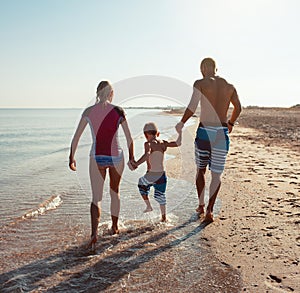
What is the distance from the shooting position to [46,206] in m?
5.95

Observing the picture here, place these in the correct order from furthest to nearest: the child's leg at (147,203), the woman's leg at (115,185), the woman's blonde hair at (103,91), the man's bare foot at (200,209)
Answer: the man's bare foot at (200,209) < the child's leg at (147,203) < the woman's leg at (115,185) < the woman's blonde hair at (103,91)

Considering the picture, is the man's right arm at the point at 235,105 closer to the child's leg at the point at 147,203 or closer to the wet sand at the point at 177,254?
the wet sand at the point at 177,254

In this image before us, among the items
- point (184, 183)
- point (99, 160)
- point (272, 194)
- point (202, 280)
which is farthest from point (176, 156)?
point (202, 280)

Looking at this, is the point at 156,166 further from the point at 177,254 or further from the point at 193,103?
the point at 177,254

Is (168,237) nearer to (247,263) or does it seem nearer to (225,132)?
(247,263)

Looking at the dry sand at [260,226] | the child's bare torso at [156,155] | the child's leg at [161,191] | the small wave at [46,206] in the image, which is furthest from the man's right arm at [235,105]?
the small wave at [46,206]

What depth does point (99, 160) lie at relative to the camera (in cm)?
413

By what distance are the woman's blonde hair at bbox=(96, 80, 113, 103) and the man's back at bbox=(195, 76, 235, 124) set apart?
4.64 feet

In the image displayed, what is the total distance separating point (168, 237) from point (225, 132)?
67.6 inches

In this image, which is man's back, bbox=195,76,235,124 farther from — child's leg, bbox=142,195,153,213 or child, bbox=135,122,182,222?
child's leg, bbox=142,195,153,213

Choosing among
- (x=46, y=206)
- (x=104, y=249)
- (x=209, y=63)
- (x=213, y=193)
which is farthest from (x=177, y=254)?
(x=46, y=206)

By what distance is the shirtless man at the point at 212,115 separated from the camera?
4.76 m

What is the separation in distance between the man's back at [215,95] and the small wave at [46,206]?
3.21 m

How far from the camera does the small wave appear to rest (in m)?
5.47
